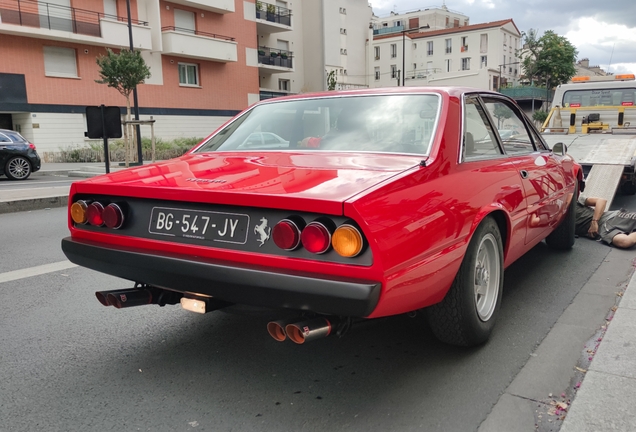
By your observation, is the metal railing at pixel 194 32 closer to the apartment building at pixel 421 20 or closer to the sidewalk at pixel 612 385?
the sidewalk at pixel 612 385

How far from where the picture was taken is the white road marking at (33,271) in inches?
197

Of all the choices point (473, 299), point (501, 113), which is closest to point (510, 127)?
point (501, 113)

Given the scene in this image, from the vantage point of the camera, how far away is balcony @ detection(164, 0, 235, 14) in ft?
104

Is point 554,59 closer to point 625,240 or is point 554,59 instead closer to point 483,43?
point 483,43

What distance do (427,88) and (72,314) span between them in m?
2.95

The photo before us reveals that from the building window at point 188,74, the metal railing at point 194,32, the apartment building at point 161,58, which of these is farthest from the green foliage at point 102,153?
the metal railing at point 194,32

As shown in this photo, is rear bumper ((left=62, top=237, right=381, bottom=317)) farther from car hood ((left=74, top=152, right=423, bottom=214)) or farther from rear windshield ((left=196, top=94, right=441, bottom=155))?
rear windshield ((left=196, top=94, right=441, bottom=155))

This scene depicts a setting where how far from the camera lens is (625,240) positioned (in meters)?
5.95

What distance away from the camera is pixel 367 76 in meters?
69.9

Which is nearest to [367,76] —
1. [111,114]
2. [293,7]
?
[293,7]

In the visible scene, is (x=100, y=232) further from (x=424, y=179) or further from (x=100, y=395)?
(x=424, y=179)

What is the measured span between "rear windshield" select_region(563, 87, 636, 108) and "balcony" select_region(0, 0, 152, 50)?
74.7 ft

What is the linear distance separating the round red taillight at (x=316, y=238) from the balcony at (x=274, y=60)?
1492 inches

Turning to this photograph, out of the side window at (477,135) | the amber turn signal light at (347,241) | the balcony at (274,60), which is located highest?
the balcony at (274,60)
